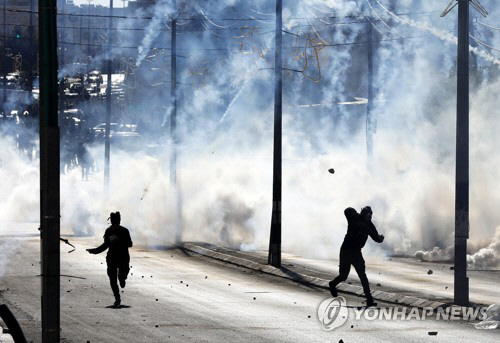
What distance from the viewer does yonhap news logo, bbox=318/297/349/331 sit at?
17.9 metres

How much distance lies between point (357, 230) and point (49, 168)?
10.9 metres

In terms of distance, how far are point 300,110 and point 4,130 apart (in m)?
23.8

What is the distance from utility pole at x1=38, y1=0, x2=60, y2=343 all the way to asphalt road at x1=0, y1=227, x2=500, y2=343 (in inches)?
86.6

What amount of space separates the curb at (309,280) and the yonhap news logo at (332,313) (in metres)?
0.89

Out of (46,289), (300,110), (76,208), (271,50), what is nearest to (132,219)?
(76,208)

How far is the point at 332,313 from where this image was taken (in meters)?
19.9

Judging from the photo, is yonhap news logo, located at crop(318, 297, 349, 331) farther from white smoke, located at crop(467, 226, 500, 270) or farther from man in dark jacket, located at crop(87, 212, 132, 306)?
white smoke, located at crop(467, 226, 500, 270)

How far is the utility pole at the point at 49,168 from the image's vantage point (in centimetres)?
1068

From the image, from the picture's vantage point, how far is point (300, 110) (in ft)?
297

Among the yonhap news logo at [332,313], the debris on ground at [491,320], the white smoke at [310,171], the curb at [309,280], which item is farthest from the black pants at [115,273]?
the white smoke at [310,171]

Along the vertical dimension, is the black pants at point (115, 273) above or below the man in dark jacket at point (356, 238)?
below

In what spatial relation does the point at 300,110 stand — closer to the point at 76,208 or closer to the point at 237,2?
the point at 237,2

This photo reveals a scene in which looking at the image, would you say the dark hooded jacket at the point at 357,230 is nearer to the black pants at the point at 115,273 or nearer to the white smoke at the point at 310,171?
the black pants at the point at 115,273

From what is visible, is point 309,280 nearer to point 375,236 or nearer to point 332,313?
point 375,236
